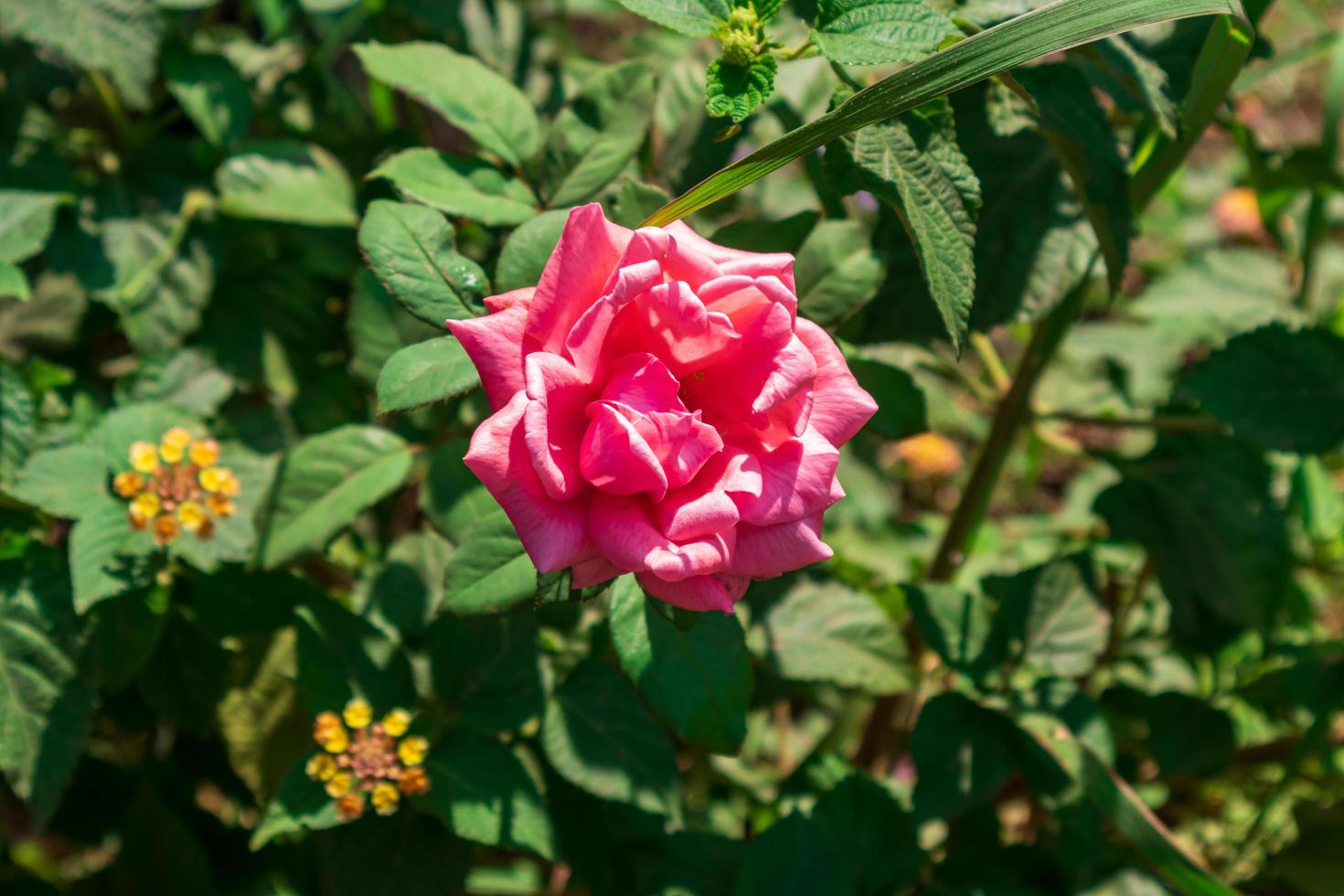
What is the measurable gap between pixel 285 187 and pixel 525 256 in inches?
29.2

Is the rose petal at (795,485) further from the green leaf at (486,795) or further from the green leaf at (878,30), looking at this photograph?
the green leaf at (486,795)

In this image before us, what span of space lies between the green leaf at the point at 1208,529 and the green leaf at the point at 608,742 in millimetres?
787

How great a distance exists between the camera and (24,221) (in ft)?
4.78

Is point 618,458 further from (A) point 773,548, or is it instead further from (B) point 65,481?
(B) point 65,481

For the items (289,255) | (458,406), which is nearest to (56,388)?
(289,255)

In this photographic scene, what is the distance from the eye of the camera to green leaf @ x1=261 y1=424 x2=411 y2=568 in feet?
Answer: 4.15

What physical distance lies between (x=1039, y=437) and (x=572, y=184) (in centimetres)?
92

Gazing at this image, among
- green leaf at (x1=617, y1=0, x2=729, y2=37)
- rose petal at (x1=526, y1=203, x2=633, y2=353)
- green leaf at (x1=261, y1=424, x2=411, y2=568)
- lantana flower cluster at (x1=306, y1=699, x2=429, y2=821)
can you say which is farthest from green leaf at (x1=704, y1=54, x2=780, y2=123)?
lantana flower cluster at (x1=306, y1=699, x2=429, y2=821)

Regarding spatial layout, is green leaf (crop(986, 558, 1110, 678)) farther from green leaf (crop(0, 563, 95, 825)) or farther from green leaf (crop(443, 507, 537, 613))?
green leaf (crop(0, 563, 95, 825))

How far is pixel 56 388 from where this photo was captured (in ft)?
4.92

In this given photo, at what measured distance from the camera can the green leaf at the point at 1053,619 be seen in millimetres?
1487

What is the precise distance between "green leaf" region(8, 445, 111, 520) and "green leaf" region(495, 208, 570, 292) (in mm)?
595

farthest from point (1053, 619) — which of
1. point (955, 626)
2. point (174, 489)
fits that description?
point (174, 489)

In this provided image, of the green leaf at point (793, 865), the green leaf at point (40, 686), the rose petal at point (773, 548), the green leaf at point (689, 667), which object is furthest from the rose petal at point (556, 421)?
the green leaf at point (40, 686)
